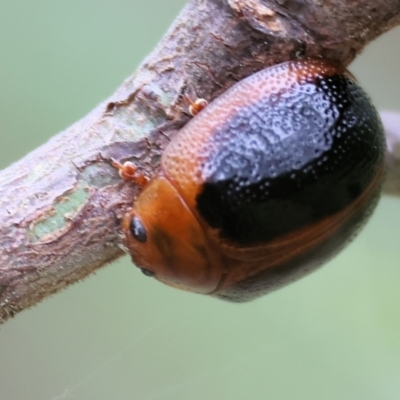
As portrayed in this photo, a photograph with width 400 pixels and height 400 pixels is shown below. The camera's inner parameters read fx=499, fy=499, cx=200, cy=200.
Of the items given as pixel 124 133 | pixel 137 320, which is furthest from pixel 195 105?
pixel 137 320

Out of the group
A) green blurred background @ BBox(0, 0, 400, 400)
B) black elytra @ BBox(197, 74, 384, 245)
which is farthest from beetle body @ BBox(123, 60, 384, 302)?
green blurred background @ BBox(0, 0, 400, 400)

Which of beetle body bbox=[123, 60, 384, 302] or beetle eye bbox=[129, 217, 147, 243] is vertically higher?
beetle body bbox=[123, 60, 384, 302]

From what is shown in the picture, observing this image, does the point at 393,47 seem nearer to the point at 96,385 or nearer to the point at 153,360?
the point at 153,360

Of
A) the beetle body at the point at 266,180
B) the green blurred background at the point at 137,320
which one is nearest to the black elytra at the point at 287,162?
the beetle body at the point at 266,180

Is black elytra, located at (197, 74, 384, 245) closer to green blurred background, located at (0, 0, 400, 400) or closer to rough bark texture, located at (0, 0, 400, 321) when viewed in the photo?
rough bark texture, located at (0, 0, 400, 321)

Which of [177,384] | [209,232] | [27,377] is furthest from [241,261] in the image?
[27,377]

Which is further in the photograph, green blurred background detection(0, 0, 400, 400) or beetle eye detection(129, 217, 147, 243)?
green blurred background detection(0, 0, 400, 400)

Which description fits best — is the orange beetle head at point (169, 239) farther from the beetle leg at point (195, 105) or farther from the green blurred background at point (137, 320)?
the green blurred background at point (137, 320)
